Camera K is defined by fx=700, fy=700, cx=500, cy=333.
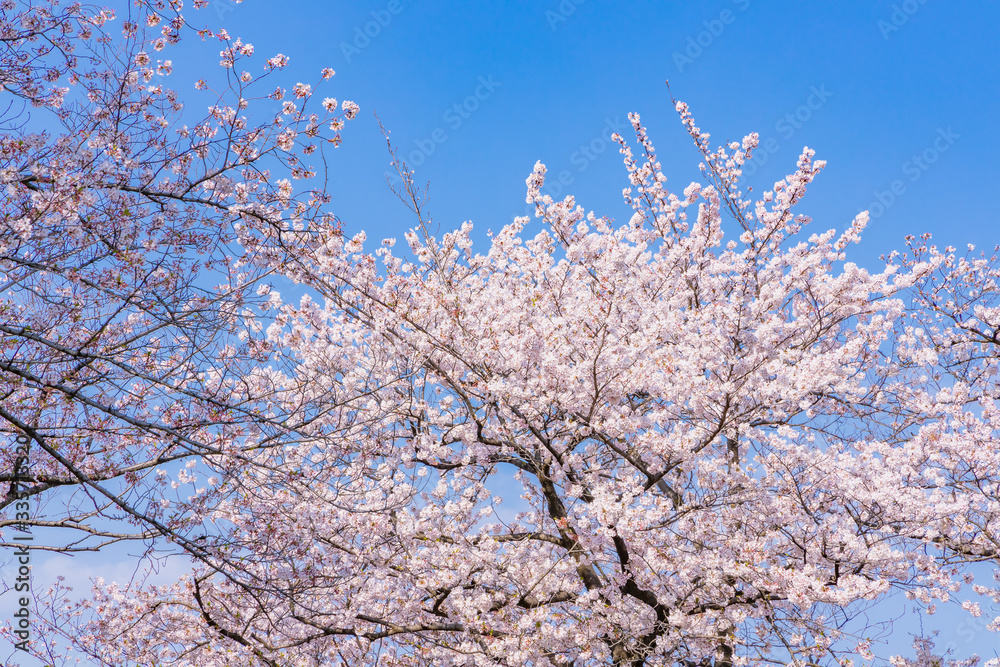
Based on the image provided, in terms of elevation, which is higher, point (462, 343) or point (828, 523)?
point (462, 343)

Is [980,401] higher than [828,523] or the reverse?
higher

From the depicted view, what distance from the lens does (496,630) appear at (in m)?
8.39

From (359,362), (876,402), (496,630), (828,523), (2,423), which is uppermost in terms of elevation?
(359,362)

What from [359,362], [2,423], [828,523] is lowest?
[828,523]

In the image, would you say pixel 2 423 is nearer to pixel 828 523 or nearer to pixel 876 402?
pixel 828 523

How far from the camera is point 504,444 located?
9.39m

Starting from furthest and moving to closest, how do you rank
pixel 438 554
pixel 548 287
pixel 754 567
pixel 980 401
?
pixel 980 401 < pixel 548 287 < pixel 438 554 < pixel 754 567

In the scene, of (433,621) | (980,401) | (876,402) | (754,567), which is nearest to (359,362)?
(433,621)

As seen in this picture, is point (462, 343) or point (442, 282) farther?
point (442, 282)

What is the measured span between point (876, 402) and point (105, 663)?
12383 millimetres

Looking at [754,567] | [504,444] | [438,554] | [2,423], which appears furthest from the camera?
[504,444]

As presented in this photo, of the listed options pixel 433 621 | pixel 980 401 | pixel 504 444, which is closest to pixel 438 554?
pixel 433 621

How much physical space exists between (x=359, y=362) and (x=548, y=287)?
3.41 meters

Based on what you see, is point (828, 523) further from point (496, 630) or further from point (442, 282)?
point (442, 282)
